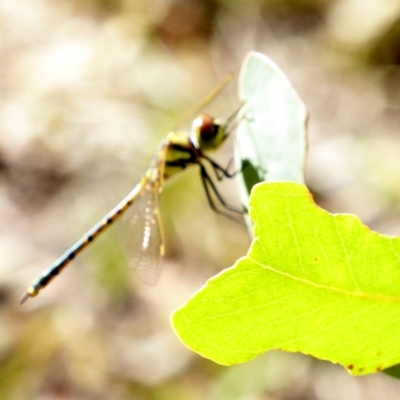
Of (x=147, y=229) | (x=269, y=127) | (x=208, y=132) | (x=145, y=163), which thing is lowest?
(x=145, y=163)

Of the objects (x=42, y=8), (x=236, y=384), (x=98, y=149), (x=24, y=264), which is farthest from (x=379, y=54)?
(x=42, y=8)

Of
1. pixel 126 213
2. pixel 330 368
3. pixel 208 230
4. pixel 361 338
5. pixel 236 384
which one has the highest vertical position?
pixel 361 338

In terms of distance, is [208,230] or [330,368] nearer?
[330,368]

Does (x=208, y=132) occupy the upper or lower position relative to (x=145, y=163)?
upper

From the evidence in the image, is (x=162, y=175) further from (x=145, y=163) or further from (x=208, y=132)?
(x=145, y=163)

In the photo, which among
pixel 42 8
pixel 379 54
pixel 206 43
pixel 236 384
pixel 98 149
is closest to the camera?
pixel 236 384

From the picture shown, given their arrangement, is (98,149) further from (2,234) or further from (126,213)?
(126,213)

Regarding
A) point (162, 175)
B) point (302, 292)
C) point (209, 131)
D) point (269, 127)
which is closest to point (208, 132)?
point (209, 131)
